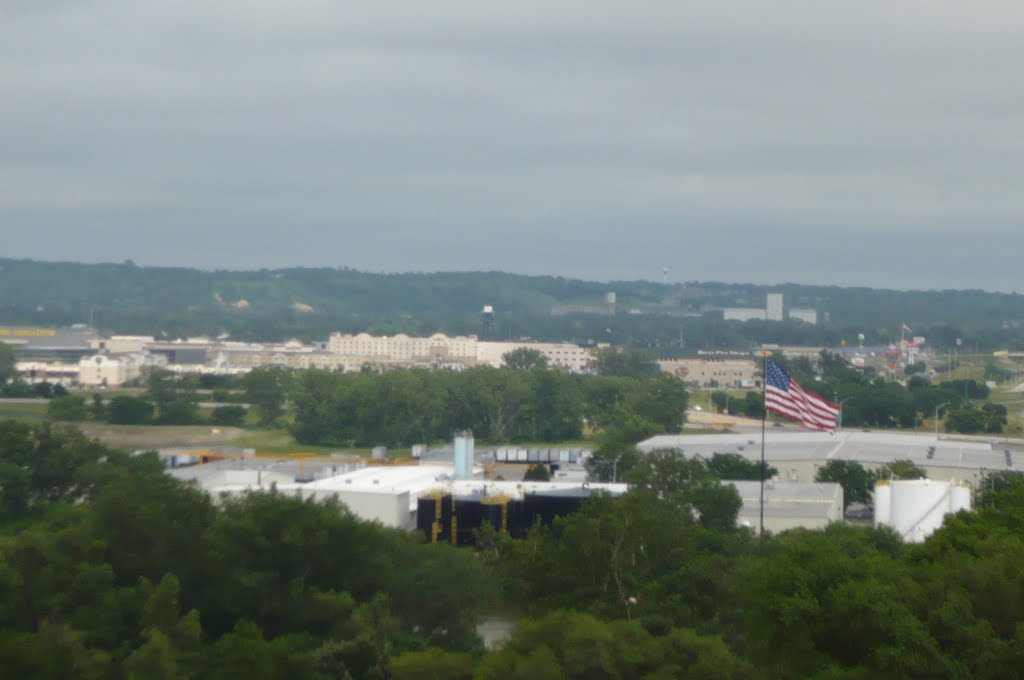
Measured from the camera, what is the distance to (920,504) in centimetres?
4850

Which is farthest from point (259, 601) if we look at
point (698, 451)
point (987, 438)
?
point (987, 438)

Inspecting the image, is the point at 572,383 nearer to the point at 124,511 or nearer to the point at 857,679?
the point at 124,511

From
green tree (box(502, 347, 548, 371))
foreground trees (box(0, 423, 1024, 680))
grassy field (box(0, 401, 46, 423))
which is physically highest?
green tree (box(502, 347, 548, 371))

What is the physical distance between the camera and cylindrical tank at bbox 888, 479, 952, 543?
47.7m

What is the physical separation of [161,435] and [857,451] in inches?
1563

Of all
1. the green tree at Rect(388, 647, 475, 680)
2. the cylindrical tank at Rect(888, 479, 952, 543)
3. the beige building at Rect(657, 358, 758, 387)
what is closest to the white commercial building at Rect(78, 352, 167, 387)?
the beige building at Rect(657, 358, 758, 387)

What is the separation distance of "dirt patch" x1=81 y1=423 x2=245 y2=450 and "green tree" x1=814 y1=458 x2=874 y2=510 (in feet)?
116

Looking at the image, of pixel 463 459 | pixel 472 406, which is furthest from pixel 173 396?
pixel 463 459

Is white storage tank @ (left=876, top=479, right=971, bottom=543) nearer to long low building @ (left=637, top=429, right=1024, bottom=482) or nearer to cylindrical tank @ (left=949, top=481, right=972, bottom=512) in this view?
cylindrical tank @ (left=949, top=481, right=972, bottom=512)

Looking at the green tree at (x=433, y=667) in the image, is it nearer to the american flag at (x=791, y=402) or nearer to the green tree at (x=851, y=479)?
the american flag at (x=791, y=402)

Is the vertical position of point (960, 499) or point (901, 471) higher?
point (901, 471)

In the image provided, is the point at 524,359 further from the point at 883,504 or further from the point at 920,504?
the point at 920,504

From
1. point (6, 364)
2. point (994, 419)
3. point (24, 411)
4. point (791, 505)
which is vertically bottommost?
point (791, 505)

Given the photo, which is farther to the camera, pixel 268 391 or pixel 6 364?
pixel 6 364
